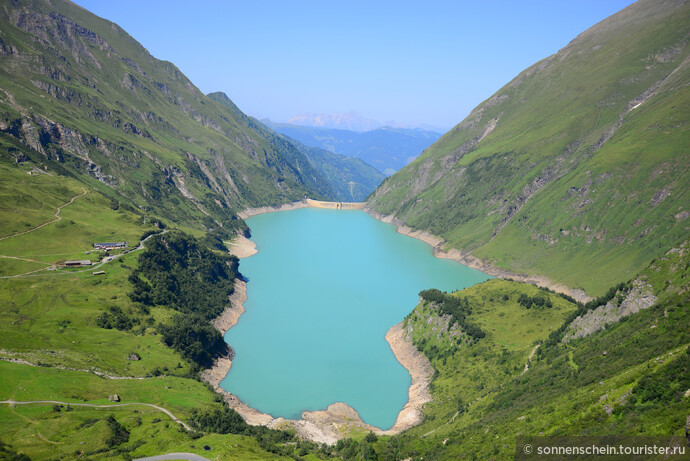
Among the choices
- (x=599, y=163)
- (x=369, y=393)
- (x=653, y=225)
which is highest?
(x=599, y=163)

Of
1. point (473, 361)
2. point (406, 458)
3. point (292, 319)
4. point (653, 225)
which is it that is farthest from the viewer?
point (653, 225)

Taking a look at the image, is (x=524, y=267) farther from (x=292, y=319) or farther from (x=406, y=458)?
(x=406, y=458)

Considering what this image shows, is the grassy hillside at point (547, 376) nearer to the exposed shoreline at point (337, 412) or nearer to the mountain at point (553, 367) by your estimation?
the mountain at point (553, 367)

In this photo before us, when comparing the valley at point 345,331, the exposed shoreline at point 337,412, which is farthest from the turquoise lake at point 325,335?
the exposed shoreline at point 337,412

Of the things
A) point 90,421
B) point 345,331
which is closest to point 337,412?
point 345,331

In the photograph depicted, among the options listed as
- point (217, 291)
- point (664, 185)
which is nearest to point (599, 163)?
Answer: point (664, 185)

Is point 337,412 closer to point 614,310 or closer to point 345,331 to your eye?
point 345,331
